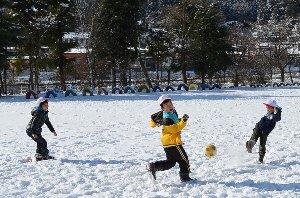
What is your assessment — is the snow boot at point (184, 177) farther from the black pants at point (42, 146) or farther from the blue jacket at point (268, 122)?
the black pants at point (42, 146)

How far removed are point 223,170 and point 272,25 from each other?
70656 mm

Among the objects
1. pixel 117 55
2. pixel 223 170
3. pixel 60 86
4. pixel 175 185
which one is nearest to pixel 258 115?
pixel 223 170

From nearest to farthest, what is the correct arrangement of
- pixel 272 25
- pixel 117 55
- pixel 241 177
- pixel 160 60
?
pixel 241 177
pixel 117 55
pixel 160 60
pixel 272 25

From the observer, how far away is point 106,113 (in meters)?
23.2

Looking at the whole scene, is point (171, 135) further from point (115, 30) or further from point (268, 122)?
point (115, 30)

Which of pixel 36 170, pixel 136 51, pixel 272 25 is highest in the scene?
pixel 272 25

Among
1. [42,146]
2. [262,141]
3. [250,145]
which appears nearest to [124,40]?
[42,146]

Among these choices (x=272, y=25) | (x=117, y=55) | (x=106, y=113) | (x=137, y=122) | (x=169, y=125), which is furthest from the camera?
(x=272, y=25)

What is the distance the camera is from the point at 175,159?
8273 mm

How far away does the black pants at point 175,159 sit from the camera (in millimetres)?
8227

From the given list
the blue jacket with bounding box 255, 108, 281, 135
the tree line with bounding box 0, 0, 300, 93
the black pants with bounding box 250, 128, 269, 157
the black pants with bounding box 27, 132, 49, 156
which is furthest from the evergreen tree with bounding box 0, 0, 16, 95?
the blue jacket with bounding box 255, 108, 281, 135

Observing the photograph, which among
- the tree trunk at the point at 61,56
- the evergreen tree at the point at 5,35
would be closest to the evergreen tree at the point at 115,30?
the tree trunk at the point at 61,56

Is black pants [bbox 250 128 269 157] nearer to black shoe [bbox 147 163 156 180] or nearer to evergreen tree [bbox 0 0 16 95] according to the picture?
black shoe [bbox 147 163 156 180]

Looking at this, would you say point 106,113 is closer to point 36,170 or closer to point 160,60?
point 36,170
